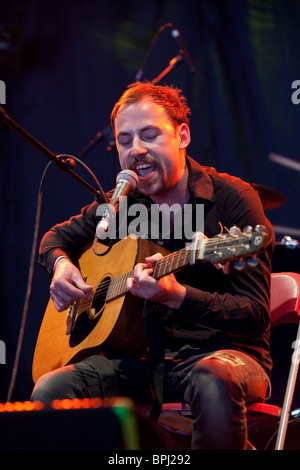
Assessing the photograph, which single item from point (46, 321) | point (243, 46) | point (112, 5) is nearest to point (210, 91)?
point (243, 46)

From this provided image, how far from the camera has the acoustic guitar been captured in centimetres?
197

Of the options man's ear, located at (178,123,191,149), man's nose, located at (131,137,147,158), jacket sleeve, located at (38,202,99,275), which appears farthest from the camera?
jacket sleeve, located at (38,202,99,275)

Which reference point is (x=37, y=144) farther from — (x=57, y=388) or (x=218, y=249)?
(x=57, y=388)

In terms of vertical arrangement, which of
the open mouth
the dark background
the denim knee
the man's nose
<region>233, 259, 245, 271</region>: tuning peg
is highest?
the dark background

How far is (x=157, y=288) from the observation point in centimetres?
213

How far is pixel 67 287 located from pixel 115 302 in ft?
1.16

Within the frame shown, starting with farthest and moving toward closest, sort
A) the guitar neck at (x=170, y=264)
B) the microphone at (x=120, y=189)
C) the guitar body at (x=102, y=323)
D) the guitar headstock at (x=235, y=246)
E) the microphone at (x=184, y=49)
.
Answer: the microphone at (x=184, y=49) < the guitar body at (x=102, y=323) < the microphone at (x=120, y=189) < the guitar neck at (x=170, y=264) < the guitar headstock at (x=235, y=246)

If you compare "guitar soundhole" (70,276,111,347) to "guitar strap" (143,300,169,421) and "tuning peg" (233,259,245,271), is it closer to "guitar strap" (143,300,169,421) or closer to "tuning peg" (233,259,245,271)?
"guitar strap" (143,300,169,421)

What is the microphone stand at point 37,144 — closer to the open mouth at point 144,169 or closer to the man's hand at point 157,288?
the open mouth at point 144,169

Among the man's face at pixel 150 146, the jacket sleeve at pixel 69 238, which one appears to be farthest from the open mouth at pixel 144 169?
the jacket sleeve at pixel 69 238

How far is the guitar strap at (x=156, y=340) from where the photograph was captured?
2279mm

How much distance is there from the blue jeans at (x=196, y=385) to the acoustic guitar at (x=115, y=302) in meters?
0.13

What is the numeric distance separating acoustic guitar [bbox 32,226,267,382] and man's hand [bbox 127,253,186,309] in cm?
5

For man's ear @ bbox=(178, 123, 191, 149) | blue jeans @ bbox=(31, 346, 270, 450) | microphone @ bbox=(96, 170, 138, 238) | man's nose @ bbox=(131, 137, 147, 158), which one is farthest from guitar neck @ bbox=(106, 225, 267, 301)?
man's ear @ bbox=(178, 123, 191, 149)
